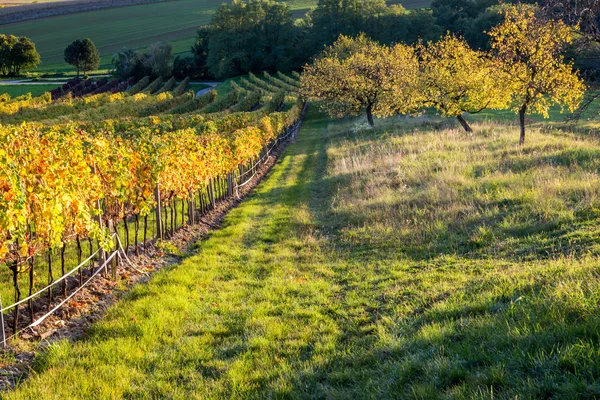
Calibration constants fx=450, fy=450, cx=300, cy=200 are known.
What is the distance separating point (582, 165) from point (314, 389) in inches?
565

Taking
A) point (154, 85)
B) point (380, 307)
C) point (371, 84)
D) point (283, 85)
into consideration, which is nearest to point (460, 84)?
point (371, 84)

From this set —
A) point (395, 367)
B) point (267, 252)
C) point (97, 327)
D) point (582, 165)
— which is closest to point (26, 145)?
point (97, 327)

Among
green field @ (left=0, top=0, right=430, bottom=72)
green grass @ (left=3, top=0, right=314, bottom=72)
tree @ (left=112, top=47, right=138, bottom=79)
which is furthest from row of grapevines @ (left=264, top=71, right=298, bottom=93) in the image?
green grass @ (left=3, top=0, right=314, bottom=72)

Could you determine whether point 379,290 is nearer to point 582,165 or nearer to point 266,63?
point 582,165

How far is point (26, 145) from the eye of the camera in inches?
331

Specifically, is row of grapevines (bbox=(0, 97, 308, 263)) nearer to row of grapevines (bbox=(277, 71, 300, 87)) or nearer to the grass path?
the grass path

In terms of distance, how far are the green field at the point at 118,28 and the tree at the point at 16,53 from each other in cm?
691

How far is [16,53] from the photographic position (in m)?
96.0

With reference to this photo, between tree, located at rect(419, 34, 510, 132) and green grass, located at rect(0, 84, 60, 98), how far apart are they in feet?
237

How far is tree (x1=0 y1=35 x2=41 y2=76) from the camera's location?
95062mm

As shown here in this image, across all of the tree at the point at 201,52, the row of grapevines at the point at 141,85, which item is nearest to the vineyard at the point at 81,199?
the row of grapevines at the point at 141,85

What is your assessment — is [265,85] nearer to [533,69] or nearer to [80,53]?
[80,53]

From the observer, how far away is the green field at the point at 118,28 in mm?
117500

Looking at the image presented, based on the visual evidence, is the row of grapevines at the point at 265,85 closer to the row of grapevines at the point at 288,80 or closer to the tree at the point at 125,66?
the row of grapevines at the point at 288,80
